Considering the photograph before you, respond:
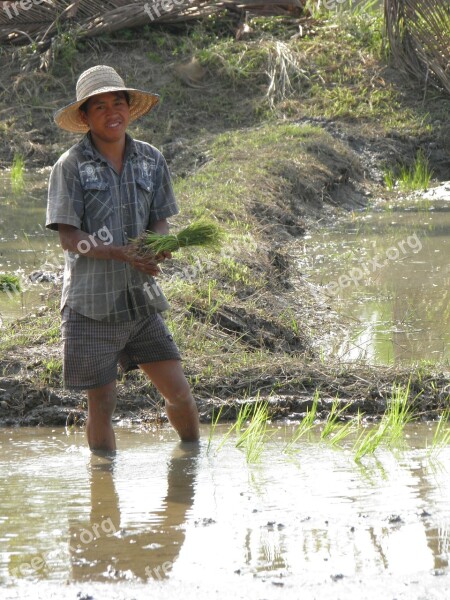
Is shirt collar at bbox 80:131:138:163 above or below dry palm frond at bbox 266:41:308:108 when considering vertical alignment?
below

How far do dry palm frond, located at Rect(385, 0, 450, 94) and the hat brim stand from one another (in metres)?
7.91

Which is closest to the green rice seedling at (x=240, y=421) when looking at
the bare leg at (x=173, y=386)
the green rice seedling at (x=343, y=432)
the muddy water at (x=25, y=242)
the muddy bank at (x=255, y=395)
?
the muddy bank at (x=255, y=395)

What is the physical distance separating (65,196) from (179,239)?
0.45 metres

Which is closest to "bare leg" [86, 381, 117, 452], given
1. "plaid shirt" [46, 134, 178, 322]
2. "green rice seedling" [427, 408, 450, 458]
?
"plaid shirt" [46, 134, 178, 322]

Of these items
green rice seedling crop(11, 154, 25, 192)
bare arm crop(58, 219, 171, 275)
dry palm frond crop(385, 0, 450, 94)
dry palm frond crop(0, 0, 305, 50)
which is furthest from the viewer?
dry palm frond crop(0, 0, 305, 50)

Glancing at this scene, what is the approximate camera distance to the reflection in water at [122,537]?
3.14m

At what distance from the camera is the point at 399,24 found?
1202 cm

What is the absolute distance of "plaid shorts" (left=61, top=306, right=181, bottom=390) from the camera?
157 inches

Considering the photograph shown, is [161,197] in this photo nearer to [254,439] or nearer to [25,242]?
[254,439]

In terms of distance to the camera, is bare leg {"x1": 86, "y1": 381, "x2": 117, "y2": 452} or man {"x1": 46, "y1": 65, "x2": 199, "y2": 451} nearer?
man {"x1": 46, "y1": 65, "x2": 199, "y2": 451}

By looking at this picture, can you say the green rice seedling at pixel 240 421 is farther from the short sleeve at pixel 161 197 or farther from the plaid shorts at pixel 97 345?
the short sleeve at pixel 161 197

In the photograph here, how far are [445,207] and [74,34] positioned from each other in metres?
5.32

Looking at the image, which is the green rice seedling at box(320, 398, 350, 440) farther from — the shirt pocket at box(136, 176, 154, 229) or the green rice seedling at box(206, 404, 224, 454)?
the shirt pocket at box(136, 176, 154, 229)

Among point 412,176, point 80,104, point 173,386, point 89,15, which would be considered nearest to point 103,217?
point 80,104
